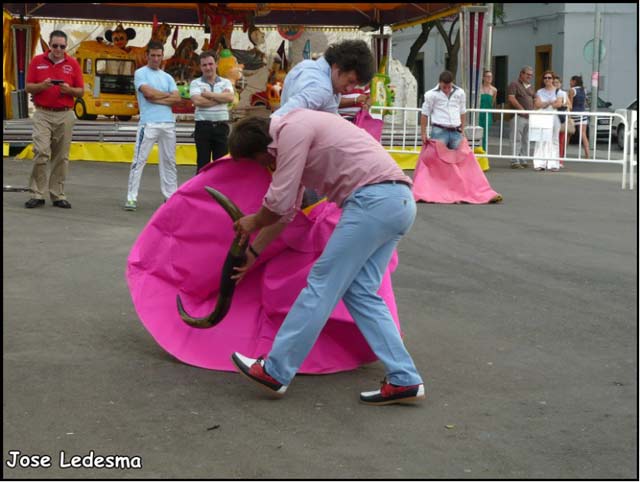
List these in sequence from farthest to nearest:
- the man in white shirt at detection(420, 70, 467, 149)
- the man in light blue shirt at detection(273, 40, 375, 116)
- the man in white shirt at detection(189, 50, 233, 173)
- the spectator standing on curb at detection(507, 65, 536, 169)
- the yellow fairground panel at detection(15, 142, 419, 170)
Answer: the spectator standing on curb at detection(507, 65, 536, 169), the yellow fairground panel at detection(15, 142, 419, 170), the man in white shirt at detection(420, 70, 467, 149), the man in white shirt at detection(189, 50, 233, 173), the man in light blue shirt at detection(273, 40, 375, 116)

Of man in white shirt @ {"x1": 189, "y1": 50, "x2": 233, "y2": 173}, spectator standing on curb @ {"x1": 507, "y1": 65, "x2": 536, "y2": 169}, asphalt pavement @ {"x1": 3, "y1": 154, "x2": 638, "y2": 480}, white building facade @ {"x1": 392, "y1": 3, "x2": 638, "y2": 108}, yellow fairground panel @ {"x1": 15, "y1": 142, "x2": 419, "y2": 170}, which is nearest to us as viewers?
asphalt pavement @ {"x1": 3, "y1": 154, "x2": 638, "y2": 480}

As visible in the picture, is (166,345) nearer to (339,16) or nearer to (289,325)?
(289,325)

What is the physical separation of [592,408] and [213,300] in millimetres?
2160

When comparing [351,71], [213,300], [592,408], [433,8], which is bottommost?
[592,408]

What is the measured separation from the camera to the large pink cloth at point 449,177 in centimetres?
1474

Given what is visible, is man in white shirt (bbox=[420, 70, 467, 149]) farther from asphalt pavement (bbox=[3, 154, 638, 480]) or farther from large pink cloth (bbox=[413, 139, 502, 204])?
asphalt pavement (bbox=[3, 154, 638, 480])

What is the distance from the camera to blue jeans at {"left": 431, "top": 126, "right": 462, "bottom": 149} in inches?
594

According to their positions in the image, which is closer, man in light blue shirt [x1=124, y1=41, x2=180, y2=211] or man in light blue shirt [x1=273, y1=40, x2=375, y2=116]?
man in light blue shirt [x1=273, y1=40, x2=375, y2=116]

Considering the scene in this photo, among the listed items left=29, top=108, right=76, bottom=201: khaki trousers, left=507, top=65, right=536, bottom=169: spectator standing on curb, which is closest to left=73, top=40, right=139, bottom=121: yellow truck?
left=507, top=65, right=536, bottom=169: spectator standing on curb

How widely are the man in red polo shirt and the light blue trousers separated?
743 cm

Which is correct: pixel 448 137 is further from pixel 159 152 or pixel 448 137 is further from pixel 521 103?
pixel 521 103

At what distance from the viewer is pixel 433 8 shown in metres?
23.3

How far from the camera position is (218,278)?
20.2ft

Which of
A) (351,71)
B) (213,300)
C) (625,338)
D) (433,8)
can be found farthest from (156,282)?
(433,8)
